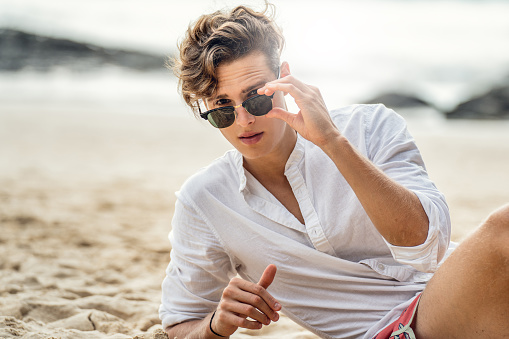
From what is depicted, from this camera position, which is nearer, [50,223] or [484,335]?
[484,335]

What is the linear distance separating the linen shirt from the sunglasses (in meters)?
0.24

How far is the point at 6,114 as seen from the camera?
534 inches

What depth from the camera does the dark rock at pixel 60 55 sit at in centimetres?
2584

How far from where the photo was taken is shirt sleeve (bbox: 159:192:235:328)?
8.50 feet

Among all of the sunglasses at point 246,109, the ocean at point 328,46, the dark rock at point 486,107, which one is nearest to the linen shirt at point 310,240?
the sunglasses at point 246,109

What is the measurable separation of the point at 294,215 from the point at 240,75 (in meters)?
0.71

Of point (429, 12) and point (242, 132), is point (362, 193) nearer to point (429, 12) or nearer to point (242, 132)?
point (242, 132)

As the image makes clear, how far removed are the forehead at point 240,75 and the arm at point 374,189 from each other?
392mm

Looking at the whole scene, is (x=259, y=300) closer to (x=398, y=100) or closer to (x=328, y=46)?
(x=398, y=100)

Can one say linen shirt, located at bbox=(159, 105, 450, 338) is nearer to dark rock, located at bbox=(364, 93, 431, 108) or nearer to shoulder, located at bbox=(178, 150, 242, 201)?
shoulder, located at bbox=(178, 150, 242, 201)

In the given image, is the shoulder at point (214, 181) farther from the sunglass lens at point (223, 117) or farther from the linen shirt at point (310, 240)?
the sunglass lens at point (223, 117)

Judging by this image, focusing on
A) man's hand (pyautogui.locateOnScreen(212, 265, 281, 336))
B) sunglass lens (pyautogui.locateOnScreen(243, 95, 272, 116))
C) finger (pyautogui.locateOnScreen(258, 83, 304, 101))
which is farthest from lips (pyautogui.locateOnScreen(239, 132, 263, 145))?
man's hand (pyautogui.locateOnScreen(212, 265, 281, 336))

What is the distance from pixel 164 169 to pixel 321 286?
22.6 feet

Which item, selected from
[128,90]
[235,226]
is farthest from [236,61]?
[128,90]
